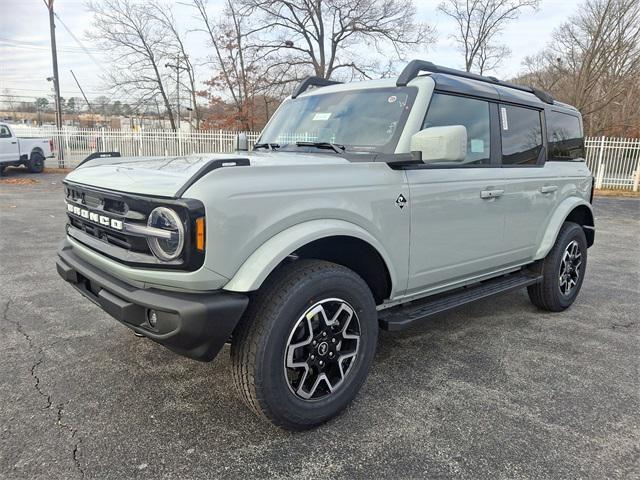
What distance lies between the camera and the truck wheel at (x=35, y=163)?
1738 cm

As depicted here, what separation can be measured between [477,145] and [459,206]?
24.3 inches

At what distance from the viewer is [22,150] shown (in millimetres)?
16844

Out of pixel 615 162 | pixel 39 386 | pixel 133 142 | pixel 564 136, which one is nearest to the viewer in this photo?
pixel 39 386

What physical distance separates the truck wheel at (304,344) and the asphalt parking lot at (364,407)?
188mm

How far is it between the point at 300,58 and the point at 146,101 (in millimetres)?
9748

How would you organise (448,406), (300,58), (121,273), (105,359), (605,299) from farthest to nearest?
(300,58)
(605,299)
(105,359)
(448,406)
(121,273)

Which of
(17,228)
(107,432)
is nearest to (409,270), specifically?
(107,432)

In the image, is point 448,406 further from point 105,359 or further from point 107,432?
point 105,359

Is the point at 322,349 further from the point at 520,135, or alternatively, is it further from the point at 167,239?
the point at 520,135

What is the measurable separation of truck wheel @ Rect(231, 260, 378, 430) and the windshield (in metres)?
1.01

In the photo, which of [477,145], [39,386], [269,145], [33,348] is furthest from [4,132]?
[477,145]

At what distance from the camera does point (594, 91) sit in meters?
26.4

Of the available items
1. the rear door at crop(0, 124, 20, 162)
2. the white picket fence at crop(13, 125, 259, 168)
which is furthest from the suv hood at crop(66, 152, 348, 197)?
the white picket fence at crop(13, 125, 259, 168)

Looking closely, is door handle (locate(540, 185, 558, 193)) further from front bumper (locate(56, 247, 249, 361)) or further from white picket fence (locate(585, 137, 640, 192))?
white picket fence (locate(585, 137, 640, 192))
